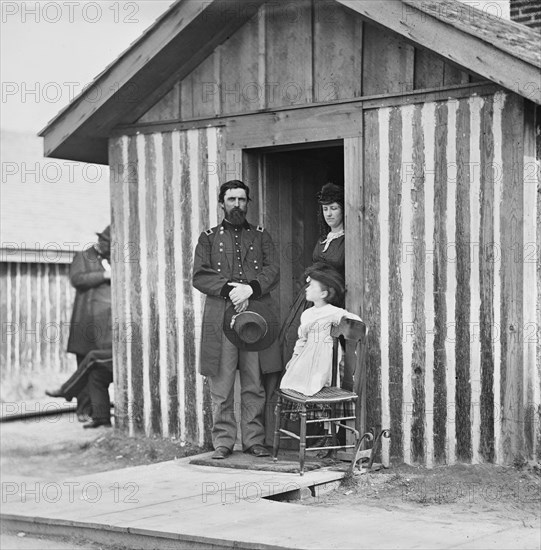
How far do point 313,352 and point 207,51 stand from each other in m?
2.97

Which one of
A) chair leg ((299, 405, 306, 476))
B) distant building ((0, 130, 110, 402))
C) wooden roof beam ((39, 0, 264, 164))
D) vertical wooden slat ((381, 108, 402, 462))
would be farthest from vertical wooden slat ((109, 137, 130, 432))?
distant building ((0, 130, 110, 402))

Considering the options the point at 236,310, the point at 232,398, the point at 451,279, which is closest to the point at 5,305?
the point at 232,398

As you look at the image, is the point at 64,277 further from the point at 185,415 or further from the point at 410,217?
the point at 410,217

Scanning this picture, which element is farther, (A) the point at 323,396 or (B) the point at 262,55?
(B) the point at 262,55

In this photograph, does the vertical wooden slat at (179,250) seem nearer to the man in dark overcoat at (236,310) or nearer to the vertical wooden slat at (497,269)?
the man in dark overcoat at (236,310)

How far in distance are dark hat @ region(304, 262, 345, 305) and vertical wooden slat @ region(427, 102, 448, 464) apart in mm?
818

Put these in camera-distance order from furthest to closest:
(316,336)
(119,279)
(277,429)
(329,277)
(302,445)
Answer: (119,279) → (329,277) → (316,336) → (277,429) → (302,445)

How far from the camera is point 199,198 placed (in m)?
10.7

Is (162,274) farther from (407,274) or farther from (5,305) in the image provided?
(5,305)

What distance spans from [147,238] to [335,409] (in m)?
2.63

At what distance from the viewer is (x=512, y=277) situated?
8.91 metres

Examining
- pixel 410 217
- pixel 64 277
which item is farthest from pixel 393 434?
pixel 64 277

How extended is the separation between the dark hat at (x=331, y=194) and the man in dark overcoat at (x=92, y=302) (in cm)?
479

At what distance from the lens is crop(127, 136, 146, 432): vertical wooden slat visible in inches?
438
